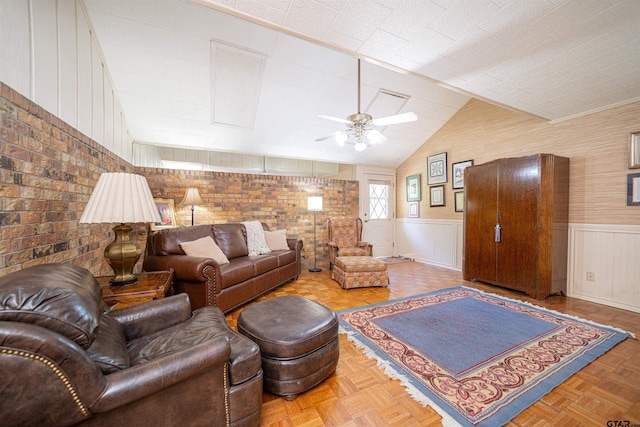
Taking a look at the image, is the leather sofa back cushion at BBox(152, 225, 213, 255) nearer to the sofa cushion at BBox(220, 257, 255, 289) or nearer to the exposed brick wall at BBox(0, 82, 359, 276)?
the exposed brick wall at BBox(0, 82, 359, 276)

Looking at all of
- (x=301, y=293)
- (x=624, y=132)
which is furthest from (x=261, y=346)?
(x=624, y=132)

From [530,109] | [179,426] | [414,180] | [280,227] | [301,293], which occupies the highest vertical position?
[530,109]

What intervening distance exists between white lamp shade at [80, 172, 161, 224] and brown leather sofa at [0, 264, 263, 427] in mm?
414

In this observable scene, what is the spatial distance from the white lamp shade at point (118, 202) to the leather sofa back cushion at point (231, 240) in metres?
1.70

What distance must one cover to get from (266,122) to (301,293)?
2607mm

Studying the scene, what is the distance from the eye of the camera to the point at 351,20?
5.60 ft

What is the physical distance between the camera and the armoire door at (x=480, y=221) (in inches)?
136

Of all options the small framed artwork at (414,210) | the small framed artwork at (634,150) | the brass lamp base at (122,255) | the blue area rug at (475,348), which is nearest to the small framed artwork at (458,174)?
the small framed artwork at (414,210)

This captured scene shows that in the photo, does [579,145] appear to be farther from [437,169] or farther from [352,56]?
[352,56]

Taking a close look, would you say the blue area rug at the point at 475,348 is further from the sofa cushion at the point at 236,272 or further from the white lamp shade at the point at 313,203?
the white lamp shade at the point at 313,203

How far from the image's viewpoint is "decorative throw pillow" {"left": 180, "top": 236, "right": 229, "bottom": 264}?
2.80 m

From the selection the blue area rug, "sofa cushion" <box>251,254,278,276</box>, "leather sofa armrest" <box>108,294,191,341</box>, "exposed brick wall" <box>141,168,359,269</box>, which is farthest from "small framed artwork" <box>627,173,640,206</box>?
"leather sofa armrest" <box>108,294,191,341</box>

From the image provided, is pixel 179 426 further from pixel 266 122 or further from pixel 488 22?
pixel 266 122

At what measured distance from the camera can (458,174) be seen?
4.49 m
